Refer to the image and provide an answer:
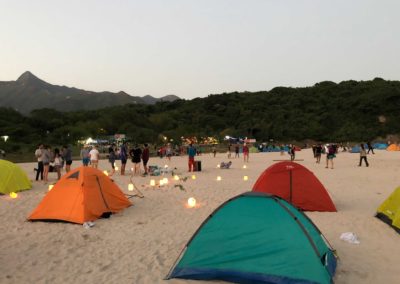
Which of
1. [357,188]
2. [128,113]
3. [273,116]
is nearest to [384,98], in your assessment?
[273,116]

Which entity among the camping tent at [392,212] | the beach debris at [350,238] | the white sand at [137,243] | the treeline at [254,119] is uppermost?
the treeline at [254,119]

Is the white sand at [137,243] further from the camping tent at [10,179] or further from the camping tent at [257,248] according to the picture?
the camping tent at [10,179]

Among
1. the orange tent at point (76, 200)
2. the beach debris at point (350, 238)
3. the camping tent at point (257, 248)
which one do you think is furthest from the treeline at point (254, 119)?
the camping tent at point (257, 248)

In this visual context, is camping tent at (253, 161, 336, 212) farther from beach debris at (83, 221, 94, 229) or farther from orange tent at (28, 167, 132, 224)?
beach debris at (83, 221, 94, 229)

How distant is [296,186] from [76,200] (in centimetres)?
584

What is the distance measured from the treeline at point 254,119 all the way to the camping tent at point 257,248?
68529mm

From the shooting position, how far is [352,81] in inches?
5423

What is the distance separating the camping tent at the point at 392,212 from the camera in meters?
8.36

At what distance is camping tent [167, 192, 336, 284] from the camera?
5410 mm

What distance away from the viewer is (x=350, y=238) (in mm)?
7645

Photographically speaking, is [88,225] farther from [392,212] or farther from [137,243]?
[392,212]

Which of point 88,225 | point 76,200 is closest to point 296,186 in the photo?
point 88,225

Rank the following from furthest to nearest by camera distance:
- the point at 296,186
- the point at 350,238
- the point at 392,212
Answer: the point at 296,186
the point at 392,212
the point at 350,238

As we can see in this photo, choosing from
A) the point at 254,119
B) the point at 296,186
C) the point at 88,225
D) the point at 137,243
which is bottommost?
the point at 137,243
